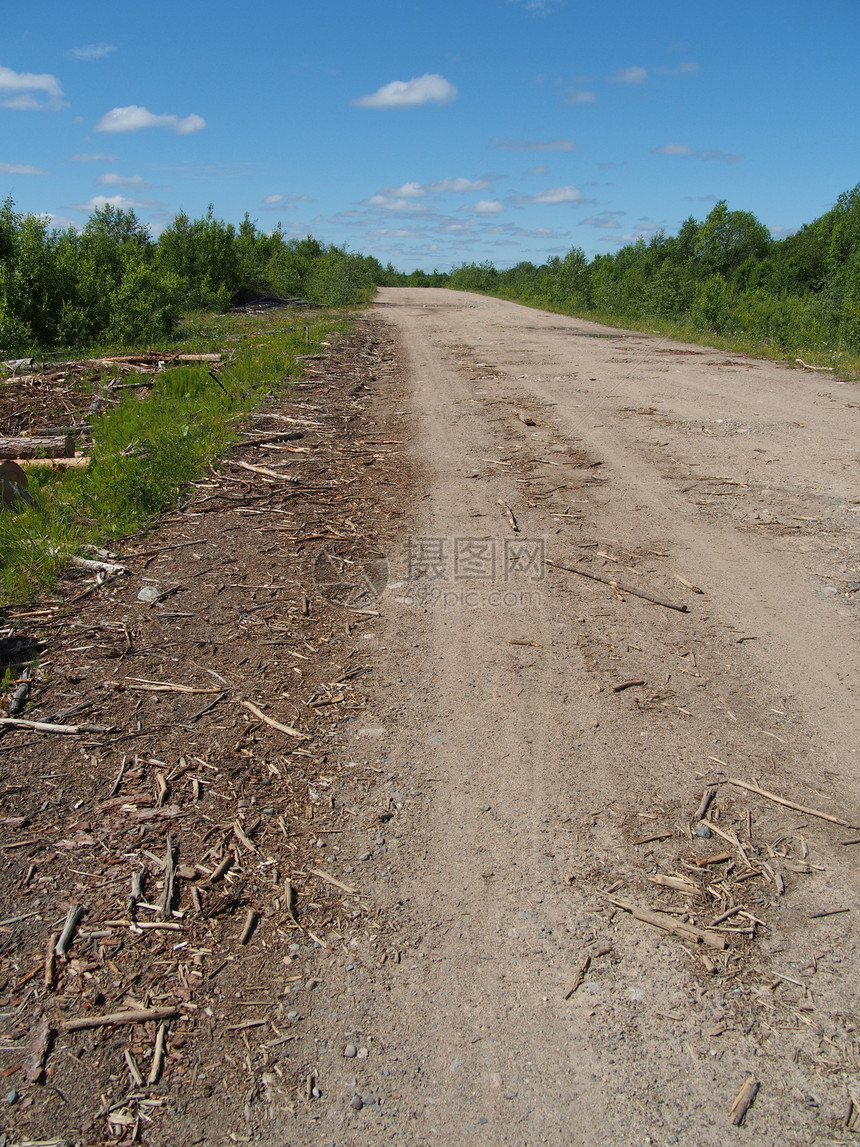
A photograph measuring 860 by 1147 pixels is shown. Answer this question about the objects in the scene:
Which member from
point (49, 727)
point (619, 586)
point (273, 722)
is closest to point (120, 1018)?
point (273, 722)

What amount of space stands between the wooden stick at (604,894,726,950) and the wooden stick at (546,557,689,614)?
240cm

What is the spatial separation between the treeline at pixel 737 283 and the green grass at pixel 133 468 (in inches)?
489

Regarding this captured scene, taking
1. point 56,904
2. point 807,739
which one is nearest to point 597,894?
point 807,739

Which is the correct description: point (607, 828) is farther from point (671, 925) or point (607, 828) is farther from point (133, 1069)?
point (133, 1069)

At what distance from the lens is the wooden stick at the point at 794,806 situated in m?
2.96

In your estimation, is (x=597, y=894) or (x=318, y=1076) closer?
(x=318, y=1076)

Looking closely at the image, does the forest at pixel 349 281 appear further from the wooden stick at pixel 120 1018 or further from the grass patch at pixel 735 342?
the wooden stick at pixel 120 1018

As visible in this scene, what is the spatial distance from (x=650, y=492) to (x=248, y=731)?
469cm

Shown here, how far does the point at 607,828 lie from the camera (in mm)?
2973

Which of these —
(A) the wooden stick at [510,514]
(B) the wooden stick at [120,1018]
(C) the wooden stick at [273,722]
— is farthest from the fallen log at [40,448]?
(B) the wooden stick at [120,1018]

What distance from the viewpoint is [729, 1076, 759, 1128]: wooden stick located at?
1.96m

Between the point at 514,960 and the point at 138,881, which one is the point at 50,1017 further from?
the point at 514,960

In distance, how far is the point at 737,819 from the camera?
3.00 meters

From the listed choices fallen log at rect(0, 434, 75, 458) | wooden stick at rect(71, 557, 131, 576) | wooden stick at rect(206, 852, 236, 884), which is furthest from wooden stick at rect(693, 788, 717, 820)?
fallen log at rect(0, 434, 75, 458)
